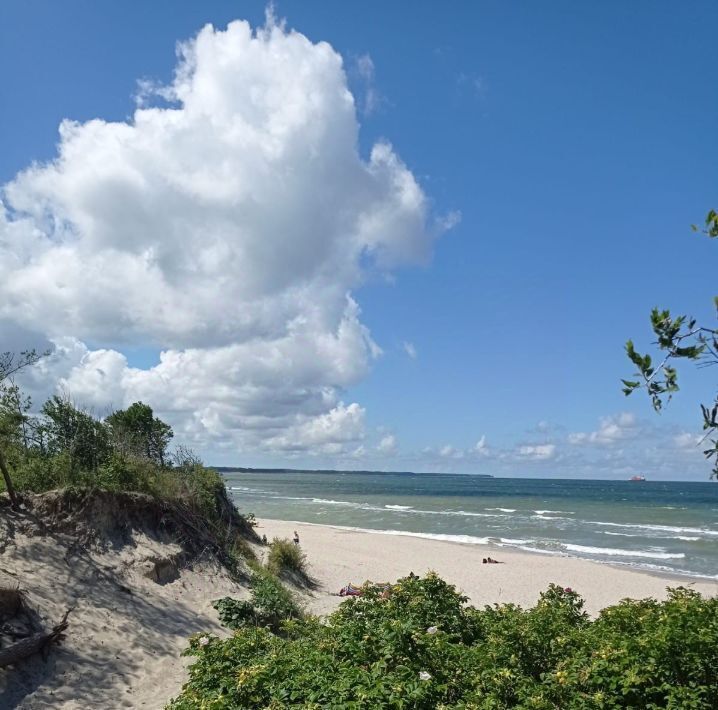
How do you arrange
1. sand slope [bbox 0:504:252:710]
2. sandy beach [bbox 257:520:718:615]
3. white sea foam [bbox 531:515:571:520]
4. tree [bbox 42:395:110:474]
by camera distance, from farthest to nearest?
white sea foam [bbox 531:515:571:520]
sandy beach [bbox 257:520:718:615]
tree [bbox 42:395:110:474]
sand slope [bbox 0:504:252:710]

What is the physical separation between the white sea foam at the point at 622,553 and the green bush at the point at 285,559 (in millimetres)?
18808

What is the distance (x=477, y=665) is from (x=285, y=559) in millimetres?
11053

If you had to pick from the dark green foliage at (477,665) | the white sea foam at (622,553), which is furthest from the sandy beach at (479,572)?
the dark green foliage at (477,665)

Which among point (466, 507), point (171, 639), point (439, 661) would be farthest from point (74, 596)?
point (466, 507)

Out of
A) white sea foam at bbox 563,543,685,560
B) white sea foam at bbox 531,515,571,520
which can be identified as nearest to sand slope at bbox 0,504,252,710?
white sea foam at bbox 563,543,685,560

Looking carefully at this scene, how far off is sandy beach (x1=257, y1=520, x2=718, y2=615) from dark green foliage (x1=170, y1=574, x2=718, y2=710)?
310 inches

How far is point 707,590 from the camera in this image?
65.2 feet

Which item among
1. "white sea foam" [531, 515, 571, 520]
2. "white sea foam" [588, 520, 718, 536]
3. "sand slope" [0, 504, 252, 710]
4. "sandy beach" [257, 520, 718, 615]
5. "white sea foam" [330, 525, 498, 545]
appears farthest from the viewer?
"white sea foam" [531, 515, 571, 520]

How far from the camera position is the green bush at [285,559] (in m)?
14.8

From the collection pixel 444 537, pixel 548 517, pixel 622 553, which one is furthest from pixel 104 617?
pixel 548 517

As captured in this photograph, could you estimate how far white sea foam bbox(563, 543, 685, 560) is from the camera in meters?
28.2

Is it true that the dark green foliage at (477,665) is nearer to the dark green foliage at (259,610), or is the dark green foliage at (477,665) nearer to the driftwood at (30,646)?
the driftwood at (30,646)

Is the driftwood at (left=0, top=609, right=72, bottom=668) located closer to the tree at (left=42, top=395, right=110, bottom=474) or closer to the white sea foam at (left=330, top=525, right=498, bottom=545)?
the tree at (left=42, top=395, right=110, bottom=474)

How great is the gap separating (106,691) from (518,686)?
240 inches
